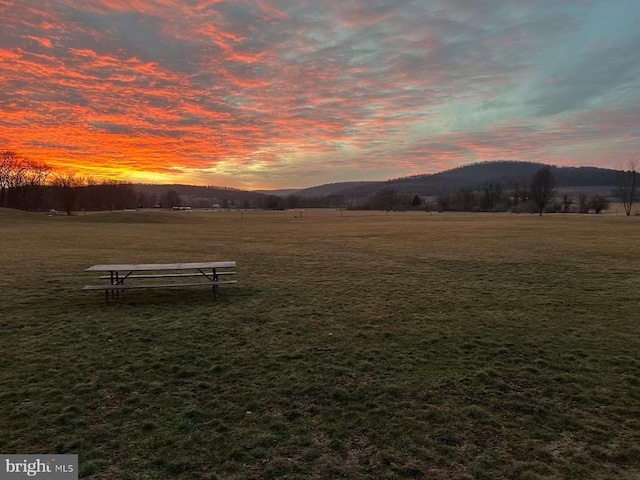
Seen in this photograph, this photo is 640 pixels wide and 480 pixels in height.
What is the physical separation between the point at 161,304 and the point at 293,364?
542 cm

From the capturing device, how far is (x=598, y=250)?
20.2 m

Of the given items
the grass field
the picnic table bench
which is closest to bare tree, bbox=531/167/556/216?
the grass field

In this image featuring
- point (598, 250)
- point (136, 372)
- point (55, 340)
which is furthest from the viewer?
point (598, 250)

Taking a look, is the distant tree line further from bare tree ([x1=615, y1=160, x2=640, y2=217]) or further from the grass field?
the grass field

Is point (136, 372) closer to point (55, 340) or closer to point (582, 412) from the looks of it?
point (55, 340)

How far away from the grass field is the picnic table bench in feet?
1.72

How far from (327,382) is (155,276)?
21.4 feet

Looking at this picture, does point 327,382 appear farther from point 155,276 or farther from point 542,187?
point 542,187

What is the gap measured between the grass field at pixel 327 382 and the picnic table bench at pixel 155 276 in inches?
20.7

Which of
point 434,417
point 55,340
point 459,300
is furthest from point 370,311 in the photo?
point 55,340

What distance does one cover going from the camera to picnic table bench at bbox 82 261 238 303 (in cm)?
987

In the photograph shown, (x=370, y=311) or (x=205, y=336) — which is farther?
(x=370, y=311)

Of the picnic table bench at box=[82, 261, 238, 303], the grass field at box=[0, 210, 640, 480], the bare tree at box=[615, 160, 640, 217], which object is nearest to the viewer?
the grass field at box=[0, 210, 640, 480]

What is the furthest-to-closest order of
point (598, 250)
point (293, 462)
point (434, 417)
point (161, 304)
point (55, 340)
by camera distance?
point (598, 250) → point (161, 304) → point (55, 340) → point (434, 417) → point (293, 462)
